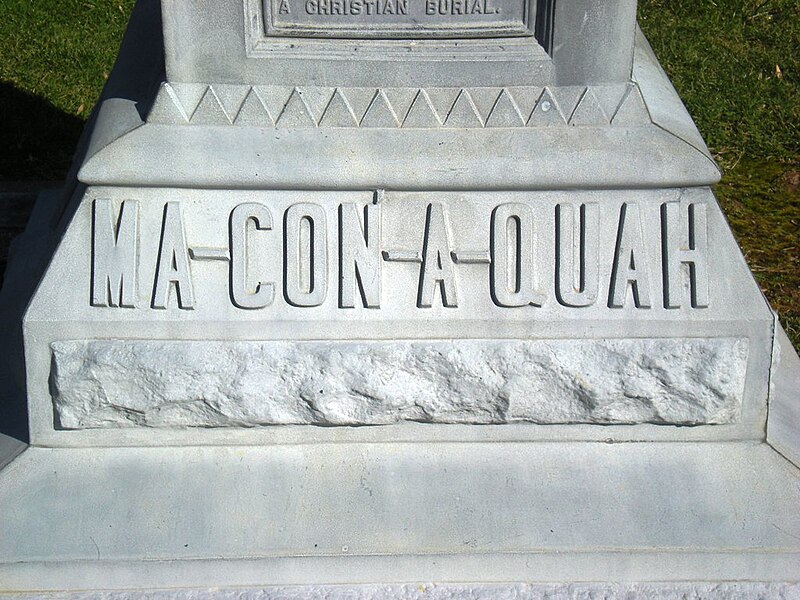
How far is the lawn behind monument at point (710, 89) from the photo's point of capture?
183 inches

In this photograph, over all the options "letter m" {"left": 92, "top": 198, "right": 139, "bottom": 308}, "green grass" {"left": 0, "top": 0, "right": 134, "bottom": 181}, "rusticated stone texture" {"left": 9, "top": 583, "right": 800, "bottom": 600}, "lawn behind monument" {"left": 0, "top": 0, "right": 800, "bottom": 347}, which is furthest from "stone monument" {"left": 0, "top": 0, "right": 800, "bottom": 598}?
"green grass" {"left": 0, "top": 0, "right": 134, "bottom": 181}

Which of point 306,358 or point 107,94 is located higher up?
point 107,94

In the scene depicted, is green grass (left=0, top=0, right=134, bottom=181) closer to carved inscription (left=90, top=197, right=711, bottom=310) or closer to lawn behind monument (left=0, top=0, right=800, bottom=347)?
lawn behind monument (left=0, top=0, right=800, bottom=347)

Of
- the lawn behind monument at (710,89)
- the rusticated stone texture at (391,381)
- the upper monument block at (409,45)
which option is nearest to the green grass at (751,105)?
the lawn behind monument at (710,89)

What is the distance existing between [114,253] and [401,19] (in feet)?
3.12

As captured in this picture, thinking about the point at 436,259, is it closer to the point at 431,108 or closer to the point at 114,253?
the point at 431,108

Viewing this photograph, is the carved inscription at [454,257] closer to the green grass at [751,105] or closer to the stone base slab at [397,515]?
the stone base slab at [397,515]

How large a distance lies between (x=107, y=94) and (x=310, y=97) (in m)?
0.78

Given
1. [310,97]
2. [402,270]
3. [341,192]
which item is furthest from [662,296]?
[310,97]

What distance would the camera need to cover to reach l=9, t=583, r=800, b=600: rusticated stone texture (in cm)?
246

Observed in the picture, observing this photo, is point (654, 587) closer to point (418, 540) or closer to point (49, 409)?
point (418, 540)

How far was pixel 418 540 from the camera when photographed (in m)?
2.53

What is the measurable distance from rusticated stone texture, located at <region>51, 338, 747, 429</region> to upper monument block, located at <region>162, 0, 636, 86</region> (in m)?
0.69

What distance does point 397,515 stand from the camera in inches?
101
